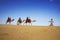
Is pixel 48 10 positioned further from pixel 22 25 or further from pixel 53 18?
pixel 22 25

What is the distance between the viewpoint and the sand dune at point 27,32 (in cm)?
256

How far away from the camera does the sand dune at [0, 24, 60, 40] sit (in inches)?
101

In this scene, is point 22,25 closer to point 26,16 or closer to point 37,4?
point 26,16

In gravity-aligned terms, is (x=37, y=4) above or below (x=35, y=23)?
above

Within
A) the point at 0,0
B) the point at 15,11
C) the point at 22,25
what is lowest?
the point at 22,25

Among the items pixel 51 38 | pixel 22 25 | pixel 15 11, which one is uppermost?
pixel 15 11

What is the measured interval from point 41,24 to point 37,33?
0.19m

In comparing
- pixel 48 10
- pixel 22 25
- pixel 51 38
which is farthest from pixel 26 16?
pixel 51 38

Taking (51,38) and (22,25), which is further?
(22,25)

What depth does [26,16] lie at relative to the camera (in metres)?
2.69

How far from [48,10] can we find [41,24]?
28 cm

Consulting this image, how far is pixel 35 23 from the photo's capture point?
2777mm

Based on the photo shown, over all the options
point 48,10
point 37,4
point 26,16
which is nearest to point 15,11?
point 26,16

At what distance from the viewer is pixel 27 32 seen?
2.65 metres
